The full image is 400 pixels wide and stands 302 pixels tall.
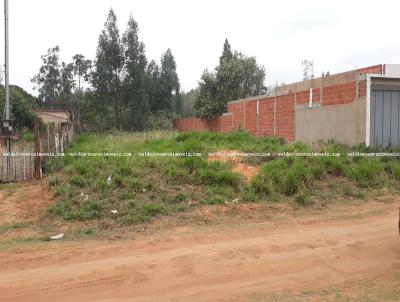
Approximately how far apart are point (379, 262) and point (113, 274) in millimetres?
2941

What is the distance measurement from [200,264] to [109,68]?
90.1 ft

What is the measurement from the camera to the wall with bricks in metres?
11.2

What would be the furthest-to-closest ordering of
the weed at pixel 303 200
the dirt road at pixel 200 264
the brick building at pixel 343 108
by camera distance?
the brick building at pixel 343 108 → the weed at pixel 303 200 → the dirt road at pixel 200 264

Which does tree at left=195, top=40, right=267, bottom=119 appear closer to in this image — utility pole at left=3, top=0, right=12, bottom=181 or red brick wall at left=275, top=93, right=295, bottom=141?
red brick wall at left=275, top=93, right=295, bottom=141

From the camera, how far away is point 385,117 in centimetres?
1100

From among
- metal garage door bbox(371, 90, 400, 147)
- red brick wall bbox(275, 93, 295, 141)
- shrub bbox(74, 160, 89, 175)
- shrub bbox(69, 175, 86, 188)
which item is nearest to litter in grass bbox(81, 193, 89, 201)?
shrub bbox(69, 175, 86, 188)

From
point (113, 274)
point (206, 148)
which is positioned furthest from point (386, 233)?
point (206, 148)

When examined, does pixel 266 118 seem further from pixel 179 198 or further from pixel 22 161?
pixel 22 161

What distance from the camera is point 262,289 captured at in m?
3.89

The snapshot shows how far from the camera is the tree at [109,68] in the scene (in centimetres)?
3000

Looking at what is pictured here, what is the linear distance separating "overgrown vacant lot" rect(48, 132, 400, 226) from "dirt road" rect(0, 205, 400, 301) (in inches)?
55.5

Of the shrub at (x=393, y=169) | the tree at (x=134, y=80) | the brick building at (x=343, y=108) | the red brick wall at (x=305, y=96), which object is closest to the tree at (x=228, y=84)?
the tree at (x=134, y=80)

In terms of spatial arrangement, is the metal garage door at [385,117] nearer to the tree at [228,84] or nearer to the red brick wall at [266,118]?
the red brick wall at [266,118]

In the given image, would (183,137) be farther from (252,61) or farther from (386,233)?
(252,61)
